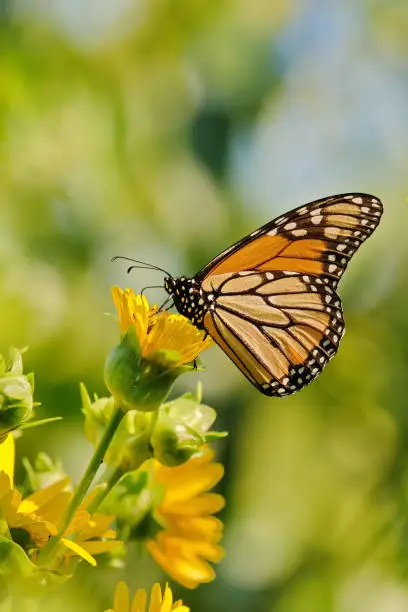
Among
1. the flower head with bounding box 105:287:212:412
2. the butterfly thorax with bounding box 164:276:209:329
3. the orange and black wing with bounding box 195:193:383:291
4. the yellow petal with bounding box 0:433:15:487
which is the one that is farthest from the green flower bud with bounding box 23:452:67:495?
the orange and black wing with bounding box 195:193:383:291

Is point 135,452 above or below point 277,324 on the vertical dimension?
above

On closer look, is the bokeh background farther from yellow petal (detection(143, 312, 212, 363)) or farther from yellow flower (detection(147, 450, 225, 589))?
yellow petal (detection(143, 312, 212, 363))

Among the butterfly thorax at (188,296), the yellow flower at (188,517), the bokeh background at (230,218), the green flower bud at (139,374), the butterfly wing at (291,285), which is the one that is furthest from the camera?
the bokeh background at (230,218)

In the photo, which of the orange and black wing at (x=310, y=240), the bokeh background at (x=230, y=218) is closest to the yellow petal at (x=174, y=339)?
the orange and black wing at (x=310, y=240)

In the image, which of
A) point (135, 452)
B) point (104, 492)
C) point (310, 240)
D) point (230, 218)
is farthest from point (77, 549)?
point (230, 218)

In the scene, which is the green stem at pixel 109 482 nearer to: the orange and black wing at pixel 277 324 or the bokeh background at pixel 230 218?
the orange and black wing at pixel 277 324

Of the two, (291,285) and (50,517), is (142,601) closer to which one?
(50,517)
